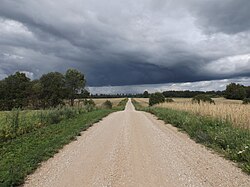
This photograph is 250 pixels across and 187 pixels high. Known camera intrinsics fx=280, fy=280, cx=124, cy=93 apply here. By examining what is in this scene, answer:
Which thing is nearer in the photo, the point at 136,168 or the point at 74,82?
the point at 136,168

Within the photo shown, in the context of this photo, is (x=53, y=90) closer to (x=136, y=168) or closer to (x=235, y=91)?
(x=235, y=91)

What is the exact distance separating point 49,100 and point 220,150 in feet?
249

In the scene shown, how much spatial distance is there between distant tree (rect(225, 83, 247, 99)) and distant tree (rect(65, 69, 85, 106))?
4814 centimetres

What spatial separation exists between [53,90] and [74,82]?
6531 millimetres

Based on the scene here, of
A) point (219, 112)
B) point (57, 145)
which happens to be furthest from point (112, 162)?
point (219, 112)

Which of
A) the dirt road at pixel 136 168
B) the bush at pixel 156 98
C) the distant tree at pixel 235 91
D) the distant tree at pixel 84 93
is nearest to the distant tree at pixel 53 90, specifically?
the distant tree at pixel 84 93

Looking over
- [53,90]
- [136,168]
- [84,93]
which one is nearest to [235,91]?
[84,93]

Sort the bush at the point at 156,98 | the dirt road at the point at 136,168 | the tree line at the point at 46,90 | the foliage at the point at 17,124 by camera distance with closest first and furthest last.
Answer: the dirt road at the point at 136,168, the foliage at the point at 17,124, the bush at the point at 156,98, the tree line at the point at 46,90

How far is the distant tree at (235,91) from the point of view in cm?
8784

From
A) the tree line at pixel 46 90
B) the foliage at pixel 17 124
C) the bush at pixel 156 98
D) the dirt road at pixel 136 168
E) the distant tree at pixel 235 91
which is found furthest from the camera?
the distant tree at pixel 235 91

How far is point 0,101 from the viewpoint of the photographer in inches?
3086

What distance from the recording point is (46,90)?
82.0m

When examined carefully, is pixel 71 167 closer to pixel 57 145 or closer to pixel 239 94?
pixel 57 145

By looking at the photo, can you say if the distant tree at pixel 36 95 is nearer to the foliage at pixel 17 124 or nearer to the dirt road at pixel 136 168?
the foliage at pixel 17 124
